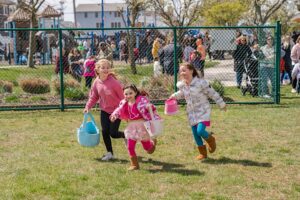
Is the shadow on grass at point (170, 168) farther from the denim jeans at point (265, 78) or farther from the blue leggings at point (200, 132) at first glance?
the denim jeans at point (265, 78)

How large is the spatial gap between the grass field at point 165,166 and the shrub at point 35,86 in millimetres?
4007

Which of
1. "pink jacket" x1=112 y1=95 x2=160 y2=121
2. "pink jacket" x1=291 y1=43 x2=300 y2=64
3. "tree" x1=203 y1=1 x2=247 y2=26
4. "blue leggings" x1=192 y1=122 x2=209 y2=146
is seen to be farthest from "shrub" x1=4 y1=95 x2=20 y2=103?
"tree" x1=203 y1=1 x2=247 y2=26

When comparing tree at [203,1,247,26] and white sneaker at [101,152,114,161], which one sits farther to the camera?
tree at [203,1,247,26]

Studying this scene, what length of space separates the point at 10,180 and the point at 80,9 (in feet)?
427

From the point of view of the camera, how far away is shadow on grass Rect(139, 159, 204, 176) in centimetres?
634

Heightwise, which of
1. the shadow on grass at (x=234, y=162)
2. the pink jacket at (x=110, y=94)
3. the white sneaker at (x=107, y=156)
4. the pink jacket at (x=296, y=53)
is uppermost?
the pink jacket at (x=296, y=53)

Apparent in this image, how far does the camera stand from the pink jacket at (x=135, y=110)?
21.4ft

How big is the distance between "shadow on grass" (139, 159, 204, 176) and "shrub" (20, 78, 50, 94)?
7.81m

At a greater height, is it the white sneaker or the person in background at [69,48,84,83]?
the person in background at [69,48,84,83]

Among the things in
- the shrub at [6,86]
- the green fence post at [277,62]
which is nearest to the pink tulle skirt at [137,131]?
the green fence post at [277,62]

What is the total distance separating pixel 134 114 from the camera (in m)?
6.58

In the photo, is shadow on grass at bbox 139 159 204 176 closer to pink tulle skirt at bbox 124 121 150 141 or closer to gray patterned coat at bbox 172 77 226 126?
pink tulle skirt at bbox 124 121 150 141

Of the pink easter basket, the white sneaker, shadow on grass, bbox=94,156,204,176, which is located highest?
the pink easter basket

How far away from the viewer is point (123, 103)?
661 cm
